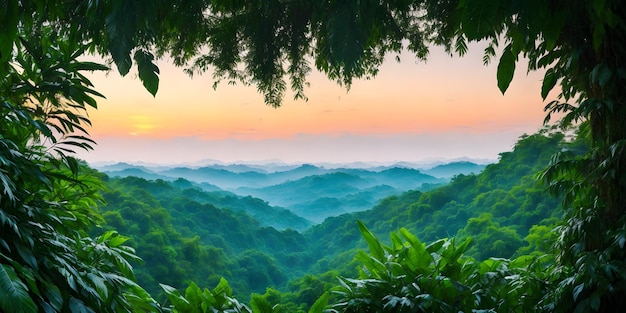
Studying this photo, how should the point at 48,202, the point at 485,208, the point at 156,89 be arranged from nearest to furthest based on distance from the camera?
the point at 156,89, the point at 48,202, the point at 485,208

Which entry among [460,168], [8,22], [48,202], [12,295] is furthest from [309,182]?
[8,22]

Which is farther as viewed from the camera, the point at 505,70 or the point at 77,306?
the point at 77,306

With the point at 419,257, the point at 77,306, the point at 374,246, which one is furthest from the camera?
the point at 374,246

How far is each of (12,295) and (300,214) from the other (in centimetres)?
→ 1482

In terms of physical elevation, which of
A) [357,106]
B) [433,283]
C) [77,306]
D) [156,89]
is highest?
[357,106]

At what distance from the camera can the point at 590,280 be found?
62.5 inches

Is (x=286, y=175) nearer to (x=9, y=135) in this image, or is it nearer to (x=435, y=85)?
(x=435, y=85)

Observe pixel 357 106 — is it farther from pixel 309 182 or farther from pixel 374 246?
pixel 309 182

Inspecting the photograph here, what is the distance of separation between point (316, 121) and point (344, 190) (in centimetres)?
928

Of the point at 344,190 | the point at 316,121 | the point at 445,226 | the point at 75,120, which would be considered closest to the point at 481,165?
the point at 445,226

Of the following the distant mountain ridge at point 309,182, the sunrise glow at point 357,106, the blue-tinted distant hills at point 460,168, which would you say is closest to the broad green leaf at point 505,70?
the sunrise glow at point 357,106

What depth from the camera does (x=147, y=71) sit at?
0.62 m

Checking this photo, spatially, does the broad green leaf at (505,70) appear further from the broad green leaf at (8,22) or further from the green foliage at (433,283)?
the green foliage at (433,283)

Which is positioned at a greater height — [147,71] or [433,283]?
[147,71]
